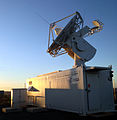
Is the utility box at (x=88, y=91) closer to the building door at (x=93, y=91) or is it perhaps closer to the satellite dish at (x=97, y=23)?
the building door at (x=93, y=91)

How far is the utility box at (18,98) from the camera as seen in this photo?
52.7ft

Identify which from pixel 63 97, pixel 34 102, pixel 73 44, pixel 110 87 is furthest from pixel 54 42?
pixel 34 102

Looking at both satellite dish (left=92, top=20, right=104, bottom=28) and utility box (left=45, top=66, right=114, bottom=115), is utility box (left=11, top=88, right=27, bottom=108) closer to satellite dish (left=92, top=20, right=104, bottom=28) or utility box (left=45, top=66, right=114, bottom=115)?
utility box (left=45, top=66, right=114, bottom=115)

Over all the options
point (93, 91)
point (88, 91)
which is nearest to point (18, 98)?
point (88, 91)

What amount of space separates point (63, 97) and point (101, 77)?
3.42 m

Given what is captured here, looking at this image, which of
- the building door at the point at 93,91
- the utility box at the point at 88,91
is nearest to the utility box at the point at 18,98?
the utility box at the point at 88,91

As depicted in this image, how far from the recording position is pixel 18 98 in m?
16.5

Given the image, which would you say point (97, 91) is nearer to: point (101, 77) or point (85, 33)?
point (101, 77)

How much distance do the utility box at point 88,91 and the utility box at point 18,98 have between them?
16.0 feet

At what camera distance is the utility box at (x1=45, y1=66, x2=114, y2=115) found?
38.6 ft

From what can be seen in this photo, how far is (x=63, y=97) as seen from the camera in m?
13.9

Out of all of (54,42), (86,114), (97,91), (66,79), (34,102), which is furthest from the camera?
(34,102)

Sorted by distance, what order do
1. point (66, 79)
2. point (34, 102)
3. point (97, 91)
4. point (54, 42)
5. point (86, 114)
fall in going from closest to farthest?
1. point (86, 114)
2. point (97, 91)
3. point (66, 79)
4. point (54, 42)
5. point (34, 102)

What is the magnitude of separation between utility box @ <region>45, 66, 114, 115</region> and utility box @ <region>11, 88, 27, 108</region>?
4.87m
